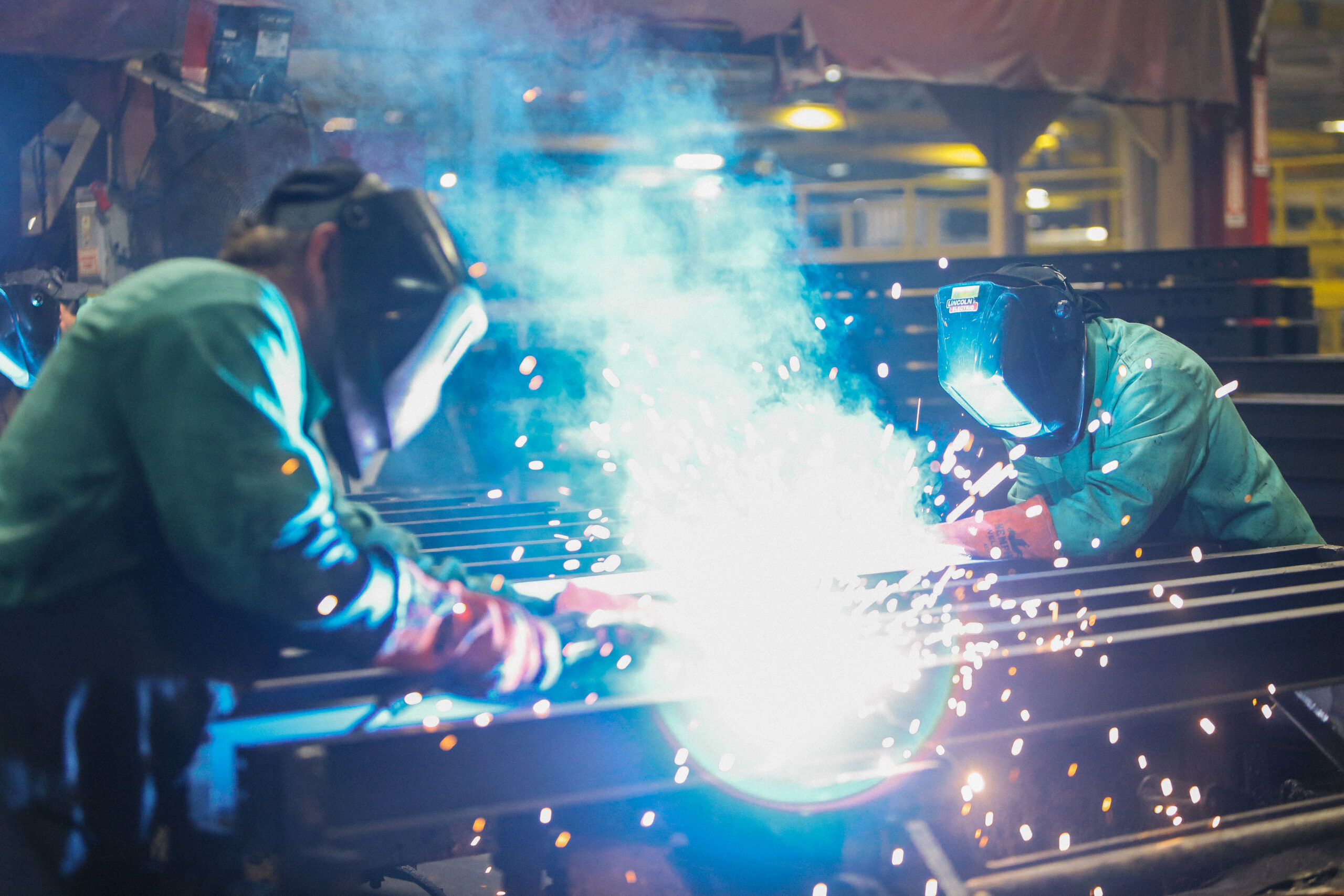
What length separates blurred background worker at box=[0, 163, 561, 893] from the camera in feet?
4.08

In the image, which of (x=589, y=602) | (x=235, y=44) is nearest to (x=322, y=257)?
(x=589, y=602)

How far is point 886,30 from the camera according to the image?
523cm

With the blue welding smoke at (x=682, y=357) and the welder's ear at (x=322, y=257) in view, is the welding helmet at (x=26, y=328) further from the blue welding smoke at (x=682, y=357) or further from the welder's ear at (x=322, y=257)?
the welder's ear at (x=322, y=257)

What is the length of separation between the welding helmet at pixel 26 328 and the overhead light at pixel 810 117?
6.64 meters

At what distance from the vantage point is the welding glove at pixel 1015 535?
8.13 ft

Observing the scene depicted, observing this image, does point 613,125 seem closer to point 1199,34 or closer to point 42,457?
point 1199,34

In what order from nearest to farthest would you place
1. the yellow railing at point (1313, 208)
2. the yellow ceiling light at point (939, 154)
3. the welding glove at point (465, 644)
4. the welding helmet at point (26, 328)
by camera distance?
the welding glove at point (465, 644) < the welding helmet at point (26, 328) < the yellow railing at point (1313, 208) < the yellow ceiling light at point (939, 154)

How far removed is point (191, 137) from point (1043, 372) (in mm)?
4249

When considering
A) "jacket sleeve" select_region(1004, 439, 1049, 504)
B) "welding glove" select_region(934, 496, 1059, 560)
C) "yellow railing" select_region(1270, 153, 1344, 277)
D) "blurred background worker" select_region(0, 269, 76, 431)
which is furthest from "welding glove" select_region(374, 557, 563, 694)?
"yellow railing" select_region(1270, 153, 1344, 277)

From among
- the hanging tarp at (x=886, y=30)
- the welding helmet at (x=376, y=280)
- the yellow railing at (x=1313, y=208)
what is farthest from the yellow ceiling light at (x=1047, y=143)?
the welding helmet at (x=376, y=280)

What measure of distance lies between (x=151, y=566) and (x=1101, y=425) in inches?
89.3

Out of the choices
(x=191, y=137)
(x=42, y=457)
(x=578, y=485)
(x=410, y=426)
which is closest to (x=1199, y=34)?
(x=578, y=485)

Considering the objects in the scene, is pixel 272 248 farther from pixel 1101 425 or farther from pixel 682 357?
pixel 682 357

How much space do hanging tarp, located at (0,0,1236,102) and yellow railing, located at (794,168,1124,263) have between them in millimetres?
996
